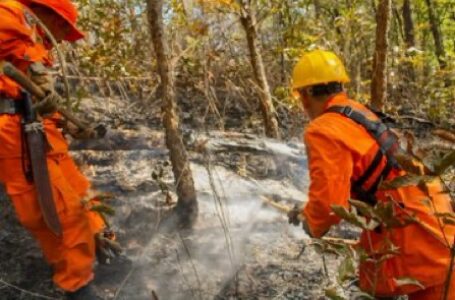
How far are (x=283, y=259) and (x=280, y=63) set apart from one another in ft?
16.3

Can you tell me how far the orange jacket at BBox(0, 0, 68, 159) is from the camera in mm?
3002

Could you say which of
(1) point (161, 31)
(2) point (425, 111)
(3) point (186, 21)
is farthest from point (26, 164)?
(2) point (425, 111)

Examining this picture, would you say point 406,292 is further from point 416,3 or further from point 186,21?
point 416,3

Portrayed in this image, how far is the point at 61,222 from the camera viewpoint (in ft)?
10.5

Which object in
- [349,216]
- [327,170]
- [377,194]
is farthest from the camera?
[377,194]

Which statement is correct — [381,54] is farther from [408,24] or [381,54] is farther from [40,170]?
[408,24]

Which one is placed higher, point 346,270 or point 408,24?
point 408,24

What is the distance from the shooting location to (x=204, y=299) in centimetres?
335

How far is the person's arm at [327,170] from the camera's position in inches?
91.9

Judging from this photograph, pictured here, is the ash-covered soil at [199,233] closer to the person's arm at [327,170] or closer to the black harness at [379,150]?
the person's arm at [327,170]

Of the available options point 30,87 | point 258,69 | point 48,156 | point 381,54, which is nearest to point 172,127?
point 48,156

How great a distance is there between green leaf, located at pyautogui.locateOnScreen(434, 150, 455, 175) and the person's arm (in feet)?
3.24

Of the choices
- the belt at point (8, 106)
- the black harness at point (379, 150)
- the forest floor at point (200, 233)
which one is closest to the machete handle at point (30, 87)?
the belt at point (8, 106)

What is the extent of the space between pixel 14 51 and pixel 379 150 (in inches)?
82.0
